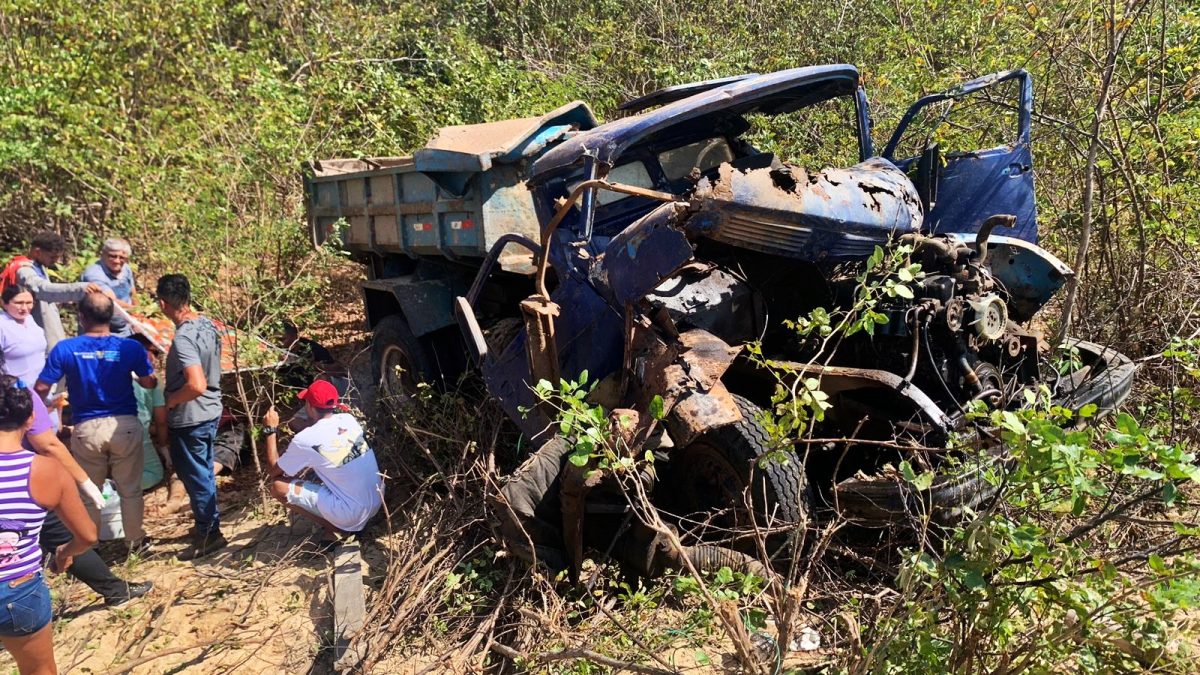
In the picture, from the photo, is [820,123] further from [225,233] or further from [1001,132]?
[225,233]

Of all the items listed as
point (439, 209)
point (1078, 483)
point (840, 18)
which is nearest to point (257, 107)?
point (439, 209)

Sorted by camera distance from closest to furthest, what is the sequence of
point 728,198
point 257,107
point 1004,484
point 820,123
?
point 1004,484
point 728,198
point 820,123
point 257,107

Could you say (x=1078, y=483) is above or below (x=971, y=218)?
below

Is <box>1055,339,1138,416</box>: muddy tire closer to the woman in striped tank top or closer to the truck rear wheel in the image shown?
the truck rear wheel

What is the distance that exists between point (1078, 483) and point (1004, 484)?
0.31 m

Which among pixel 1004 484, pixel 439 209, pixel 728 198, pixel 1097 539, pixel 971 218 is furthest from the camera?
pixel 439 209

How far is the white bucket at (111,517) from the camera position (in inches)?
196

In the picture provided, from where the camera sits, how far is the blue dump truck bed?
5.38m

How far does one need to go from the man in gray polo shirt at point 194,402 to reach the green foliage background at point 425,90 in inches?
90.6

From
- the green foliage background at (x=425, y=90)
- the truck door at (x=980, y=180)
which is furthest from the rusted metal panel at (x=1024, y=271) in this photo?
the green foliage background at (x=425, y=90)

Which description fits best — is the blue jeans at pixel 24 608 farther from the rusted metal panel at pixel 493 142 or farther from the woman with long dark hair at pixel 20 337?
Result: the rusted metal panel at pixel 493 142

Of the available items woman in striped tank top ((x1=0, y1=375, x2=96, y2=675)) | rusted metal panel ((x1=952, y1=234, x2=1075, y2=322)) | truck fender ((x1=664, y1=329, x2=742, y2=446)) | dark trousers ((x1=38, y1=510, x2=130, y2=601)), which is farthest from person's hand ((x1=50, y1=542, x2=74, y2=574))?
rusted metal panel ((x1=952, y1=234, x2=1075, y2=322))

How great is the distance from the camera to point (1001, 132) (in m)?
5.87

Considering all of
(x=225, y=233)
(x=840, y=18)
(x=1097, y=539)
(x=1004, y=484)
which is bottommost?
(x=1097, y=539)
